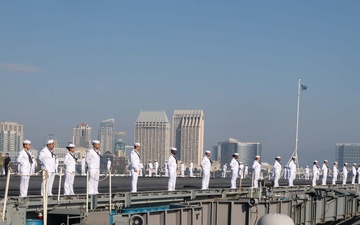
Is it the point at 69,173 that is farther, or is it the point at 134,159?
the point at 134,159

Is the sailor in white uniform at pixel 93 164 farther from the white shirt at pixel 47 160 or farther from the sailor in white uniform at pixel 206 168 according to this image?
the sailor in white uniform at pixel 206 168

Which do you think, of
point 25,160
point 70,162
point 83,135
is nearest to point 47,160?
point 25,160

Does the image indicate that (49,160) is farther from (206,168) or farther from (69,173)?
(206,168)

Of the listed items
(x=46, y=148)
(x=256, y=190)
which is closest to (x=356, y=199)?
(x=256, y=190)

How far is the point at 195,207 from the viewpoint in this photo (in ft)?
68.3

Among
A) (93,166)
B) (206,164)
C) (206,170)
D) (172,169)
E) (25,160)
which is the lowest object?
(206,170)

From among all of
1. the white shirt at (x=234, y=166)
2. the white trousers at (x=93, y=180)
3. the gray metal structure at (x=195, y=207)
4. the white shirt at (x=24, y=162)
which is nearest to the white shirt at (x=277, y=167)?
the white shirt at (x=234, y=166)

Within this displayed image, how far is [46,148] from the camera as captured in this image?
21.3 metres

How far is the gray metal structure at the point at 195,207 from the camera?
16844mm

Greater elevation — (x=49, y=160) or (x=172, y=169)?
(x=49, y=160)

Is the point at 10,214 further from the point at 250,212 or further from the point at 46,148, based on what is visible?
the point at 250,212

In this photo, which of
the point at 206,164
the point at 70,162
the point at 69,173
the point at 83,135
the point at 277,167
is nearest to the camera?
the point at 69,173

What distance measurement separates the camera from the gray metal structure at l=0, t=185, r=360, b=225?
16.8 meters

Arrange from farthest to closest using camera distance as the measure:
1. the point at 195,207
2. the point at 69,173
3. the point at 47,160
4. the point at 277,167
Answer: the point at 277,167
the point at 69,173
the point at 47,160
the point at 195,207
